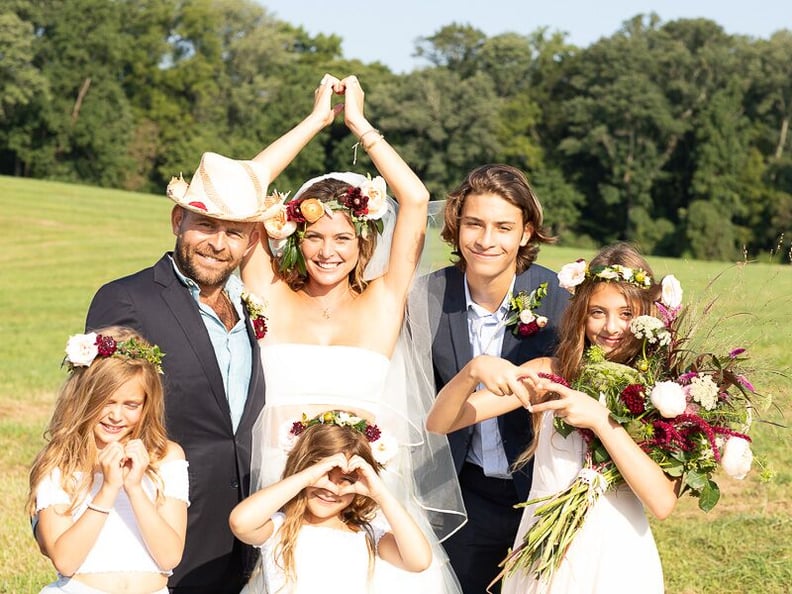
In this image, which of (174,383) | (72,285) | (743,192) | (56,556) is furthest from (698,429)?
(743,192)

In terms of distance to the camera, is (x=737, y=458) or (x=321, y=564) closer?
(x=737, y=458)

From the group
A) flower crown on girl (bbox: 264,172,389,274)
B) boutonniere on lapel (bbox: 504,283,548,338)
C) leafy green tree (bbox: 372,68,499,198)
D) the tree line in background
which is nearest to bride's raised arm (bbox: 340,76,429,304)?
flower crown on girl (bbox: 264,172,389,274)

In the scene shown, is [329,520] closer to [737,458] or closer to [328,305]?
[328,305]

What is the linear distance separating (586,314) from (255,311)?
1.60m

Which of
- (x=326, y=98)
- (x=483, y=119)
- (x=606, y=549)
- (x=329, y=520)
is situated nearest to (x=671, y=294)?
(x=606, y=549)

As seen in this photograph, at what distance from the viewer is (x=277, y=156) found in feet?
18.4

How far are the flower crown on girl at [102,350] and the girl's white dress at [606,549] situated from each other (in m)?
1.86

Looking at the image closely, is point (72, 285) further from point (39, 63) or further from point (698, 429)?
point (39, 63)

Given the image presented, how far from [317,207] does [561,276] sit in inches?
48.6

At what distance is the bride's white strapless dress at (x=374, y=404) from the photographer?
5297 millimetres

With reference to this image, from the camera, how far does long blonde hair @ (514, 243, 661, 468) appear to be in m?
4.82

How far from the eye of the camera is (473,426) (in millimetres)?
5578

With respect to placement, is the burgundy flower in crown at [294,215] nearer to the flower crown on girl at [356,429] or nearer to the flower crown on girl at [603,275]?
the flower crown on girl at [356,429]

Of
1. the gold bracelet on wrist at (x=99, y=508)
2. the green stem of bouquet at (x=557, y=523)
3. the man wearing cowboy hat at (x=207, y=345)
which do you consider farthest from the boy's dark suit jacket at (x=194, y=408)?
the green stem of bouquet at (x=557, y=523)
